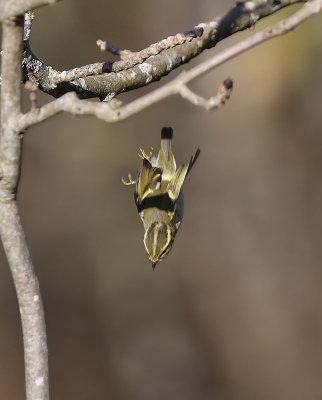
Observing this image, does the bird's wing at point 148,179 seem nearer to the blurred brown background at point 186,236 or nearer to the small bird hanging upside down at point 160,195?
the small bird hanging upside down at point 160,195

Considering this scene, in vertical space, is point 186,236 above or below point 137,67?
below

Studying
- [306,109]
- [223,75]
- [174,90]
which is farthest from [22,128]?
[306,109]

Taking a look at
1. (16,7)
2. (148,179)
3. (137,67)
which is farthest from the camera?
(148,179)

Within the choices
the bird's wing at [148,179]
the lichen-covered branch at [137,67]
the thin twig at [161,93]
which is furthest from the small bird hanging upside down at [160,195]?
the thin twig at [161,93]

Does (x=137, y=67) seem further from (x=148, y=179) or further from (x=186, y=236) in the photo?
(x=186, y=236)

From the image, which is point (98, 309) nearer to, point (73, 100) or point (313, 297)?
point (313, 297)

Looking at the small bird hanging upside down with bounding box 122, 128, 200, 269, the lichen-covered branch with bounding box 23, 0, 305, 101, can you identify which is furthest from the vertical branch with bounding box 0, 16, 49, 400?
the small bird hanging upside down with bounding box 122, 128, 200, 269

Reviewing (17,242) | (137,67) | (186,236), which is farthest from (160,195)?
(186,236)
